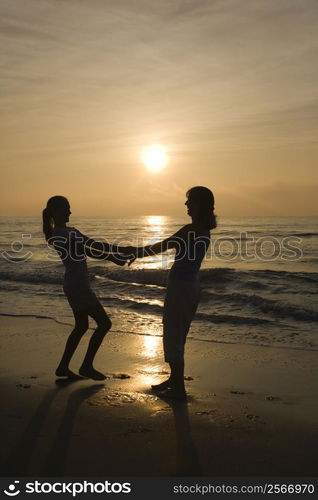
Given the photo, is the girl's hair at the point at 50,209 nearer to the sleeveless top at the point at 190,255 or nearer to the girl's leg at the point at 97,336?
the girl's leg at the point at 97,336

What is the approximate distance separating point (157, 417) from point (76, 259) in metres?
1.85

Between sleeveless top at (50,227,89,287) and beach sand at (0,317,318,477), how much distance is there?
117 cm

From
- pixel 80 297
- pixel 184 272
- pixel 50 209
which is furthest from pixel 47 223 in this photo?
pixel 184 272

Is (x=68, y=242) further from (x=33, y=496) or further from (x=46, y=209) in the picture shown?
(x=33, y=496)

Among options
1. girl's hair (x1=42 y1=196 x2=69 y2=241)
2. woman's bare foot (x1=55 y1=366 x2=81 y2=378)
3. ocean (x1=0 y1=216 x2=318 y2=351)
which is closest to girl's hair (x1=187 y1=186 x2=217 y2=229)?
girl's hair (x1=42 y1=196 x2=69 y2=241)

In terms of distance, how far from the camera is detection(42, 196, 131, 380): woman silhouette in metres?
5.24

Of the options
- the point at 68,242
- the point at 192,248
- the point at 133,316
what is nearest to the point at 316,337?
the point at 133,316

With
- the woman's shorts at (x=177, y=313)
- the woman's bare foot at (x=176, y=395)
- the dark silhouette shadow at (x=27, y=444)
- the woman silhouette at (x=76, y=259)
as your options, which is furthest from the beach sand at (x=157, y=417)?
the woman's shorts at (x=177, y=313)

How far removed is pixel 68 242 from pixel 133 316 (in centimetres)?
572

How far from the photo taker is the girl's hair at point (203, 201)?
4910mm

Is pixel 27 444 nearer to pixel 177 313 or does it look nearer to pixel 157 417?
pixel 157 417

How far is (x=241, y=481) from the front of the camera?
332 centimetres

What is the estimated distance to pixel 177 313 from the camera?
4.96 m

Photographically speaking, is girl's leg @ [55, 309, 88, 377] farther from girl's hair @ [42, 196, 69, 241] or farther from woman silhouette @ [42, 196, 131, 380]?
girl's hair @ [42, 196, 69, 241]
